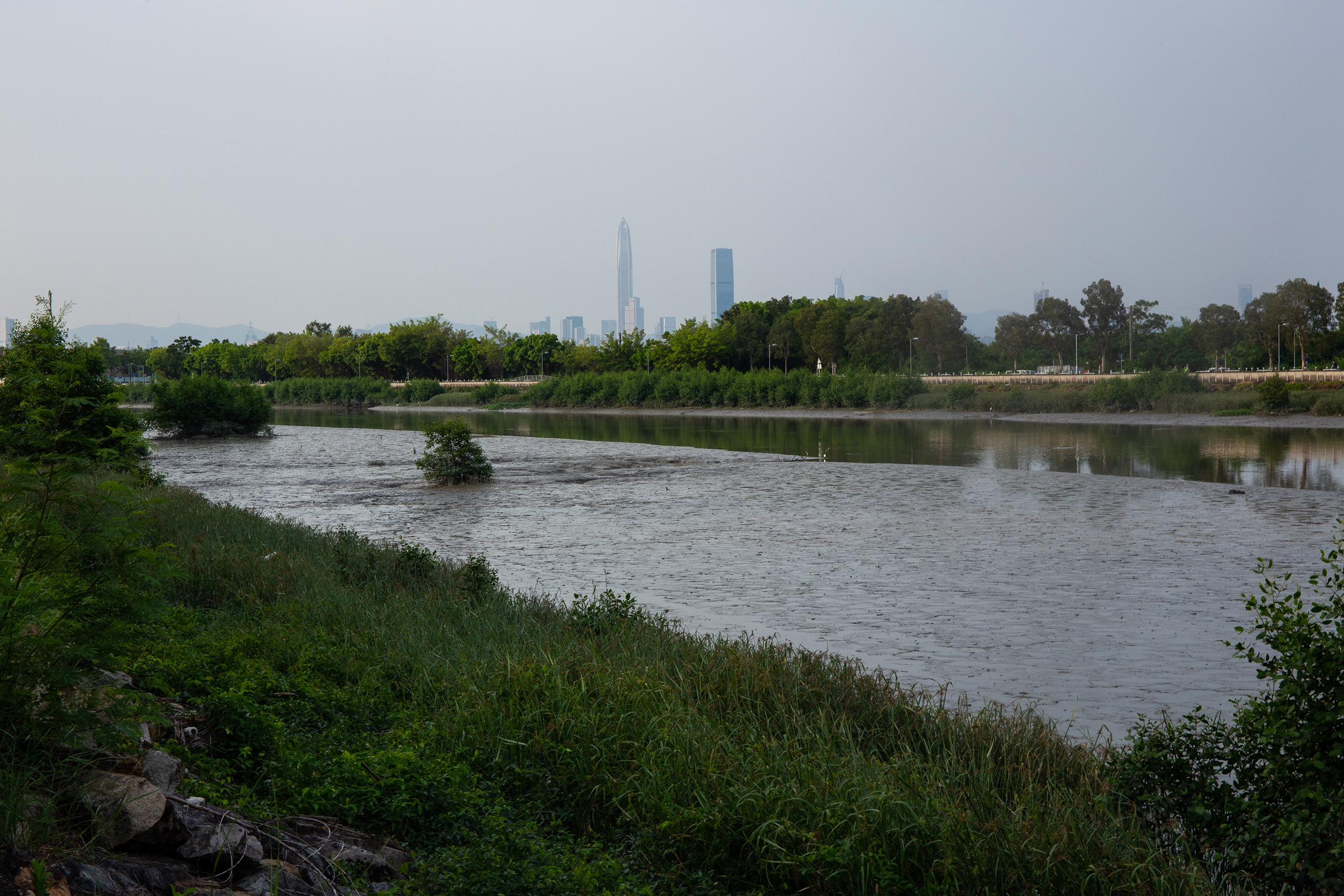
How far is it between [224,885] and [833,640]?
23.8 feet

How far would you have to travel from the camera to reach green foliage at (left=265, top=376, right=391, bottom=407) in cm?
11431

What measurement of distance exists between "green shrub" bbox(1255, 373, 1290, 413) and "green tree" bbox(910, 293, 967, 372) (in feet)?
162

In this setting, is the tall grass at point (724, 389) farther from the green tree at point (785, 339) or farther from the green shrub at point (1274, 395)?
the green shrub at point (1274, 395)

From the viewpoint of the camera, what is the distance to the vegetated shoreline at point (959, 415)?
4784cm

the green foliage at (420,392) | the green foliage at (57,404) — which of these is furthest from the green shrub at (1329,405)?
the green foliage at (420,392)

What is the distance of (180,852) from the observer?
390cm

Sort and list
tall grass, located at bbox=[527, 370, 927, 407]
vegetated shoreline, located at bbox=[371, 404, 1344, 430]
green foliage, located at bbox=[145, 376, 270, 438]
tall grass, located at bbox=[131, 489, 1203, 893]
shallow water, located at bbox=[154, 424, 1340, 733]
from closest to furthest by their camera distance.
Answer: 1. tall grass, located at bbox=[131, 489, 1203, 893]
2. shallow water, located at bbox=[154, 424, 1340, 733]
3. vegetated shoreline, located at bbox=[371, 404, 1344, 430]
4. green foliage, located at bbox=[145, 376, 270, 438]
5. tall grass, located at bbox=[527, 370, 927, 407]

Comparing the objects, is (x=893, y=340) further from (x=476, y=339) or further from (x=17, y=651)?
(x=17, y=651)

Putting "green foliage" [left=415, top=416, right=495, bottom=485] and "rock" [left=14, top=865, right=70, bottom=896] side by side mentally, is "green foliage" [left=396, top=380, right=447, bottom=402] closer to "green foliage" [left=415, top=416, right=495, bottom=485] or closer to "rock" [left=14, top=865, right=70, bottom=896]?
"green foliage" [left=415, top=416, right=495, bottom=485]

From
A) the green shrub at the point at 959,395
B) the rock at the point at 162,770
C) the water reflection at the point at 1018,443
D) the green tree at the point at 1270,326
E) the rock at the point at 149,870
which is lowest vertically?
the water reflection at the point at 1018,443

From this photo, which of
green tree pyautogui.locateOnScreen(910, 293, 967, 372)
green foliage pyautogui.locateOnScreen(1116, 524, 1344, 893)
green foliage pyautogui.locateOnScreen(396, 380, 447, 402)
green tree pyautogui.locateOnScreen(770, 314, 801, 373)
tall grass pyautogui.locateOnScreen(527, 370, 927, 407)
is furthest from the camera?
green foliage pyautogui.locateOnScreen(396, 380, 447, 402)

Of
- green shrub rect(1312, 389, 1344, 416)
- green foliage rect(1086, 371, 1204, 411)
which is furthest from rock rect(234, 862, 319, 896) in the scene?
green foliage rect(1086, 371, 1204, 411)

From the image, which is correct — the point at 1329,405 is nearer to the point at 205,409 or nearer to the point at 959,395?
the point at 959,395

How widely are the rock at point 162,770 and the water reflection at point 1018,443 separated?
25.5 metres
